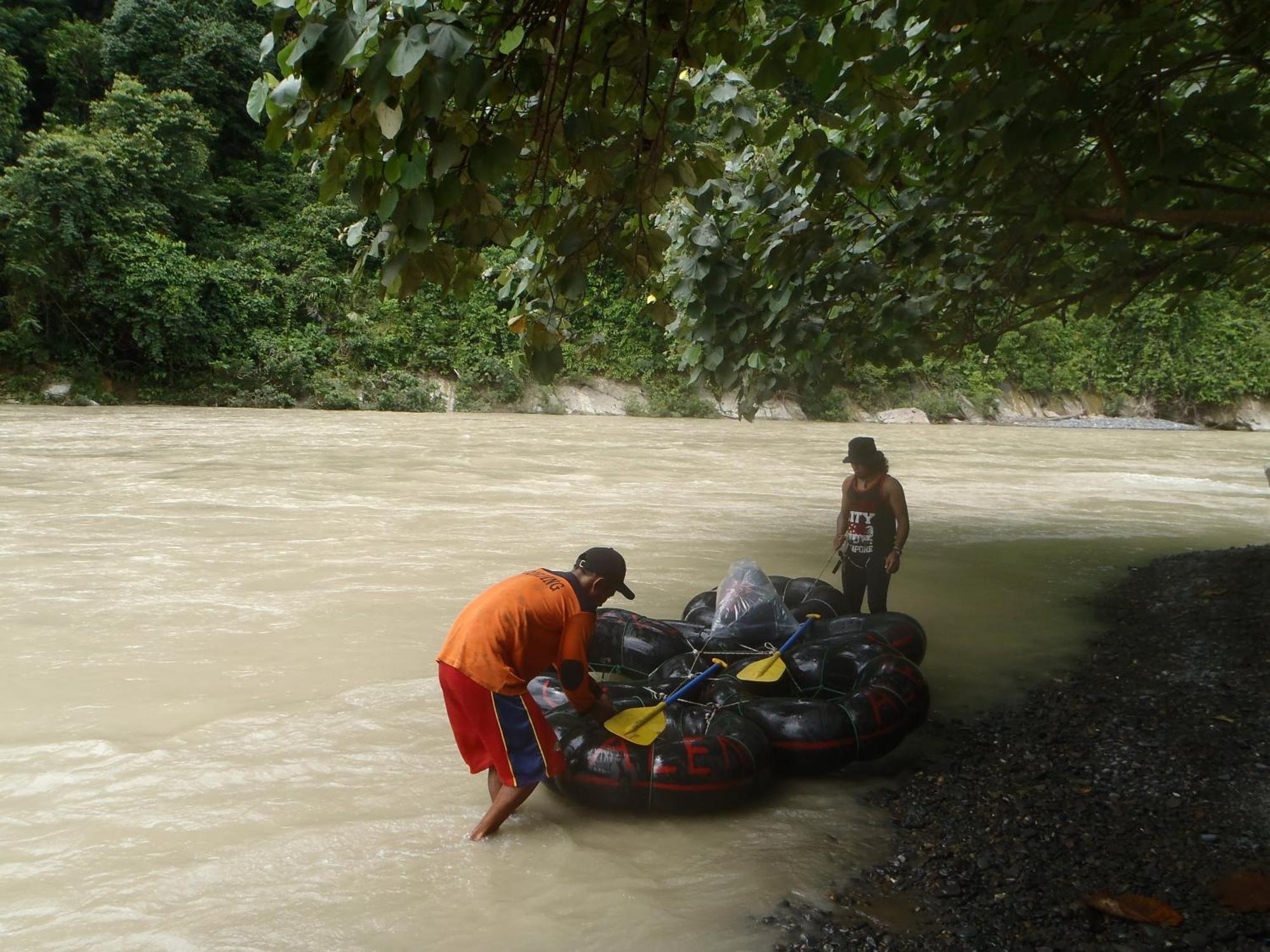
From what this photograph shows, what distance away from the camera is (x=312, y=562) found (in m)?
8.98

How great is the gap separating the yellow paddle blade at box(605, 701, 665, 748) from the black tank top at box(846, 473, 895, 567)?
9.08 ft

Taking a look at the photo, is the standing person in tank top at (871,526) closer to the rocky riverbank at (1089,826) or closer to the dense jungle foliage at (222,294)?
the rocky riverbank at (1089,826)

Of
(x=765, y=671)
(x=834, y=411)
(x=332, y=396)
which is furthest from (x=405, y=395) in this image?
(x=765, y=671)

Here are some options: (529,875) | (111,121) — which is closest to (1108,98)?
(529,875)

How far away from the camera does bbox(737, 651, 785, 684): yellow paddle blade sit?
17.0ft

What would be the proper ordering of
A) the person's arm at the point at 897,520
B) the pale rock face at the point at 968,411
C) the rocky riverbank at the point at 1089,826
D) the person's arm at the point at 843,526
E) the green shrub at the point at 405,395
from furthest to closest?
the pale rock face at the point at 968,411 < the green shrub at the point at 405,395 < the person's arm at the point at 843,526 < the person's arm at the point at 897,520 < the rocky riverbank at the point at 1089,826

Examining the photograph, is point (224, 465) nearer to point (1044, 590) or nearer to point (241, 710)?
point (241, 710)

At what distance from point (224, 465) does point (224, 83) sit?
2244 cm

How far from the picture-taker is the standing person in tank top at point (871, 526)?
6.61m

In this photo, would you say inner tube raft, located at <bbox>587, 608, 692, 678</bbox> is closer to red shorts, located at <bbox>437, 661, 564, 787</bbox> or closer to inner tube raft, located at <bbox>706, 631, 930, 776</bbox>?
inner tube raft, located at <bbox>706, 631, 930, 776</bbox>

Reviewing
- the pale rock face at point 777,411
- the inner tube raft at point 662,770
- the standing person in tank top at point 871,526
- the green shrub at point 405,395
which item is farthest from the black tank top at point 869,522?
the green shrub at point 405,395

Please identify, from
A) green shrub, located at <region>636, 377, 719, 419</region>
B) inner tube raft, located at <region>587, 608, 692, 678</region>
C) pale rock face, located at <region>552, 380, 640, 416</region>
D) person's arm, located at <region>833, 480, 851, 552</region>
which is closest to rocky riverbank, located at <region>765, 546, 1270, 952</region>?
inner tube raft, located at <region>587, 608, 692, 678</region>

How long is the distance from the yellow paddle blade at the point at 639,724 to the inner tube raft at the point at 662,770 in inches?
1.2

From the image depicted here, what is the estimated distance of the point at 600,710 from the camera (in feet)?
14.2
